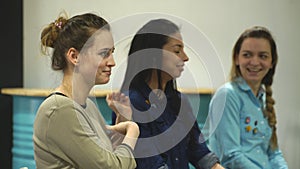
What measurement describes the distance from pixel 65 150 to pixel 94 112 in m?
0.17

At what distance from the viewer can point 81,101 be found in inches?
37.0

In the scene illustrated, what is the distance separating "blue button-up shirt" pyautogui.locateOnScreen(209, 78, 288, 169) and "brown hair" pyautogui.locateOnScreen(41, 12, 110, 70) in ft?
2.16

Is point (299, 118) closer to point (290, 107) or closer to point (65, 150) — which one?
point (290, 107)

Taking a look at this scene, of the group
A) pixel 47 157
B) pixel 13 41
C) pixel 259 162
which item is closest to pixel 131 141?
pixel 47 157

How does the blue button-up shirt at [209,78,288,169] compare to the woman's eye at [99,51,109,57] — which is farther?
the blue button-up shirt at [209,78,288,169]

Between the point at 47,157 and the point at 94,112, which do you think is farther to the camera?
the point at 94,112

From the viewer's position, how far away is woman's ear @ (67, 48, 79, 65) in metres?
0.92

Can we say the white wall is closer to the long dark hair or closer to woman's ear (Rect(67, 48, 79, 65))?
the long dark hair

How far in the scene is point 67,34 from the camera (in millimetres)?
930

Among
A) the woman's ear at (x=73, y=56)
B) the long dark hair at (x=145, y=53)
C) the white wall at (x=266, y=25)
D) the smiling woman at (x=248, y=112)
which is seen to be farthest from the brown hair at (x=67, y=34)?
the white wall at (x=266, y=25)

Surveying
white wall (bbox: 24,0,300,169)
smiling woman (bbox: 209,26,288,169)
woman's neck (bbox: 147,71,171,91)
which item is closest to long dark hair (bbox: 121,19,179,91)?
woman's neck (bbox: 147,71,171,91)

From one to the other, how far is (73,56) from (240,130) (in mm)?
764

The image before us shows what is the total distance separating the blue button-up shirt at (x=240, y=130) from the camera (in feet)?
4.71

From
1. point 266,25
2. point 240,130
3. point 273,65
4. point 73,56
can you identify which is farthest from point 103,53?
point 266,25
